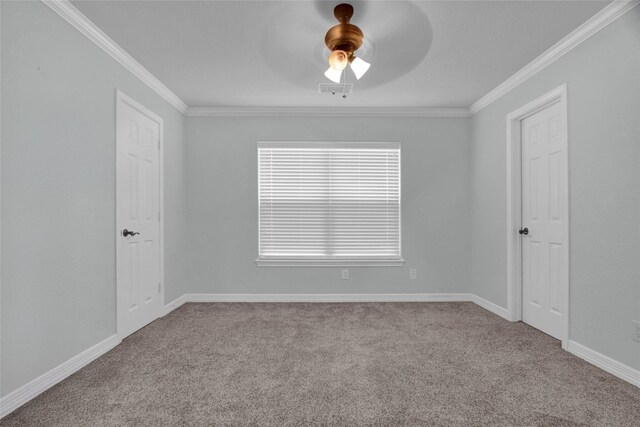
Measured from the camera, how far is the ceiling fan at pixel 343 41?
2.28 m

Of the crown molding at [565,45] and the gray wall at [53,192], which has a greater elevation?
the crown molding at [565,45]

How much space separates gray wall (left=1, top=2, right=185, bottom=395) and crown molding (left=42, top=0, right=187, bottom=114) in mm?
51

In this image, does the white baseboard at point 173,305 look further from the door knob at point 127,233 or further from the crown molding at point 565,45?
the crown molding at point 565,45

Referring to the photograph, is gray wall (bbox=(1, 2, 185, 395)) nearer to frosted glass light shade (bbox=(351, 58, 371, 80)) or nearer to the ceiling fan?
the ceiling fan

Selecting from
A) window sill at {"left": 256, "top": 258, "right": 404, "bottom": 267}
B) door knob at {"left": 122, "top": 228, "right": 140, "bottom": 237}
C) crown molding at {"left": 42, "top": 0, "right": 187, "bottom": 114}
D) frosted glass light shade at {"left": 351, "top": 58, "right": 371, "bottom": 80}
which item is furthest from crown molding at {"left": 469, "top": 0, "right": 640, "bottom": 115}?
door knob at {"left": 122, "top": 228, "right": 140, "bottom": 237}

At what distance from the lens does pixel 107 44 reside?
2.77 m

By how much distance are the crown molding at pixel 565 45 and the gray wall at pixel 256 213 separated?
1079 millimetres

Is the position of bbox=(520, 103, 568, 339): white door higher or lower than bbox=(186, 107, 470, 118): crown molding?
lower

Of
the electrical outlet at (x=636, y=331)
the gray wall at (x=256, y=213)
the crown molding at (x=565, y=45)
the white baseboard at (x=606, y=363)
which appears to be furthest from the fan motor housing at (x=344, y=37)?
the white baseboard at (x=606, y=363)

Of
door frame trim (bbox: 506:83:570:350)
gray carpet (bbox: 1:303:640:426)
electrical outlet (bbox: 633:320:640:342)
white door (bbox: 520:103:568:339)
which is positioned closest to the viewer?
gray carpet (bbox: 1:303:640:426)

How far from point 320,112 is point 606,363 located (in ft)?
12.2

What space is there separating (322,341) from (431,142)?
2939 millimetres

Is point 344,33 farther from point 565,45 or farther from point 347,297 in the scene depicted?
point 347,297

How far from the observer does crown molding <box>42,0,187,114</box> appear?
2289mm
